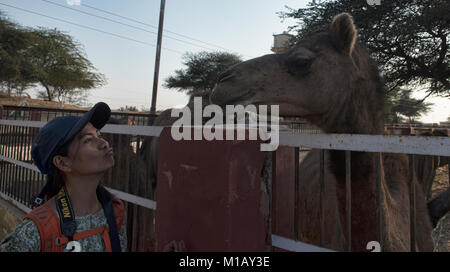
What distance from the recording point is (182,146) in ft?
5.57

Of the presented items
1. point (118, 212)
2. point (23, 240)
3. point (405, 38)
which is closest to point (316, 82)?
point (118, 212)

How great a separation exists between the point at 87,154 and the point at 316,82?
75.2 inches

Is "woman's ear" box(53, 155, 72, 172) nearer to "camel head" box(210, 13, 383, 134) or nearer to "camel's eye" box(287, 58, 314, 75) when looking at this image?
"camel head" box(210, 13, 383, 134)

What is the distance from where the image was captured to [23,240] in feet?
4.78

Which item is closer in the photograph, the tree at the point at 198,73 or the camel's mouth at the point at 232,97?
the camel's mouth at the point at 232,97

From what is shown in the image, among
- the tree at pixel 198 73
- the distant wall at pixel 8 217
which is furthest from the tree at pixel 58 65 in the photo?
the distant wall at pixel 8 217

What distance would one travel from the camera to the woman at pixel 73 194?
1.53 m

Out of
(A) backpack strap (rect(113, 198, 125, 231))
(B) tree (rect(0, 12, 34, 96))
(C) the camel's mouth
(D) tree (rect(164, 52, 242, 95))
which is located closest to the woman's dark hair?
(A) backpack strap (rect(113, 198, 125, 231))

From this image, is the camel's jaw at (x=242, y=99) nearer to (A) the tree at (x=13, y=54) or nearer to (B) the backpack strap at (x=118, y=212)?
(B) the backpack strap at (x=118, y=212)

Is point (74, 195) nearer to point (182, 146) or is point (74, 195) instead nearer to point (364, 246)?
point (182, 146)

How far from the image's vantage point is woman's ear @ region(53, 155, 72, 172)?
1.67 meters

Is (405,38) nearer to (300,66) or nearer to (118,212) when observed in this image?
(300,66)

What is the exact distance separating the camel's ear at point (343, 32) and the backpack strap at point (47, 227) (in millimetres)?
2545

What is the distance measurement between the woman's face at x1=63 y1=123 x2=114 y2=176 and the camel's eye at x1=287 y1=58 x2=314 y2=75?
169cm
